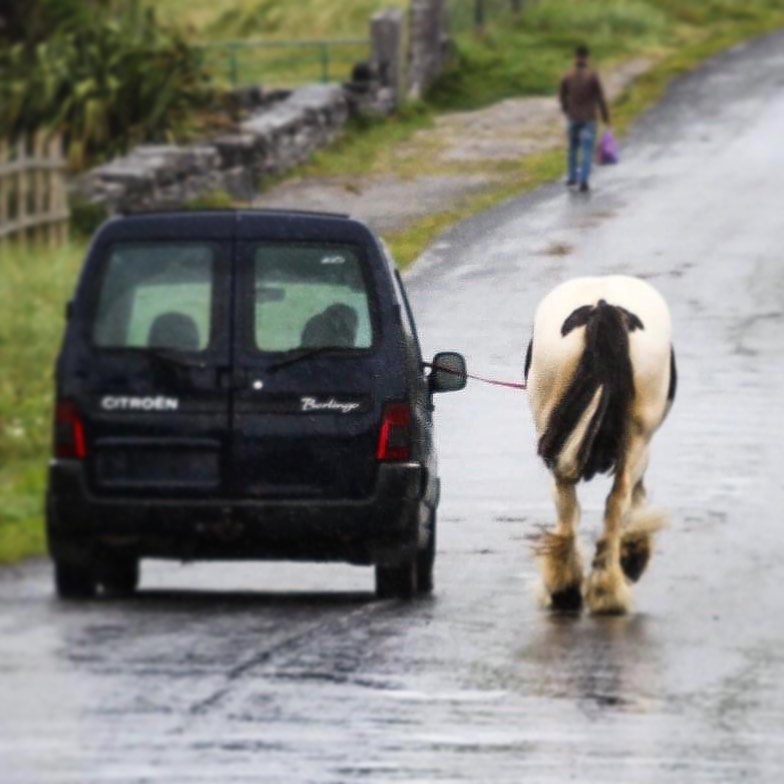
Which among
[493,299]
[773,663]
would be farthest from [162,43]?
[773,663]

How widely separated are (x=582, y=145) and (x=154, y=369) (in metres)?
18.2

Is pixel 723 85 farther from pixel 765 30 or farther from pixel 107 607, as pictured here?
pixel 107 607

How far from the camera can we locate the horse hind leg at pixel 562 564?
12.8 metres

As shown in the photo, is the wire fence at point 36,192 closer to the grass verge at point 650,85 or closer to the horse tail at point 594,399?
the grass verge at point 650,85

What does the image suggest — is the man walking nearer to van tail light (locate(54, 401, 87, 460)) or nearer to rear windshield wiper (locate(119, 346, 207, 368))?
rear windshield wiper (locate(119, 346, 207, 368))

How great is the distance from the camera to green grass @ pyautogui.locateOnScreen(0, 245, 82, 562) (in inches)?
525

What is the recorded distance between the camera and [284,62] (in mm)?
40094

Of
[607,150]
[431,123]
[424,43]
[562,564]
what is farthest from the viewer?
[424,43]

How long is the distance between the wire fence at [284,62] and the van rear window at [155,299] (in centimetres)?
2436

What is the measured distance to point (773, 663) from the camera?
11.6 m

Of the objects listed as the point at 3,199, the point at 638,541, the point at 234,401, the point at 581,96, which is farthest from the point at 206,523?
the point at 581,96

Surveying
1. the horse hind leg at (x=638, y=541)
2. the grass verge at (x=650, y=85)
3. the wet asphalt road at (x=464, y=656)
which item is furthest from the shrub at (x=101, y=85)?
the horse hind leg at (x=638, y=541)

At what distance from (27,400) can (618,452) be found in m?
4.23

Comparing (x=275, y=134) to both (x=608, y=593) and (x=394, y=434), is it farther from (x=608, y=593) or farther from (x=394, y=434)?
(x=394, y=434)
